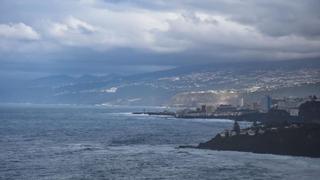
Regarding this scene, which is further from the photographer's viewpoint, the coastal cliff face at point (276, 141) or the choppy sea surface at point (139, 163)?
the coastal cliff face at point (276, 141)

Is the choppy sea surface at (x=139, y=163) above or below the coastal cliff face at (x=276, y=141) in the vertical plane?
below

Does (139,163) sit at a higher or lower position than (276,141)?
lower

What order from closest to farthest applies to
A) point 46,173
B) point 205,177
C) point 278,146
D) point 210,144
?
point 205,177 < point 46,173 < point 278,146 < point 210,144

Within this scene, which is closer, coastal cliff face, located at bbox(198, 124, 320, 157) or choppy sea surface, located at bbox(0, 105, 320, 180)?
choppy sea surface, located at bbox(0, 105, 320, 180)

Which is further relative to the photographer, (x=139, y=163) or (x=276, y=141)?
(x=276, y=141)

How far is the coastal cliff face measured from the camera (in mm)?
88562

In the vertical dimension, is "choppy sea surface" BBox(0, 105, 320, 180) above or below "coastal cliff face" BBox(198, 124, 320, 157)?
below

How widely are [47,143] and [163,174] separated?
5043cm

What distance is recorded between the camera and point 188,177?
226ft

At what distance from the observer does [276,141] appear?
307 ft

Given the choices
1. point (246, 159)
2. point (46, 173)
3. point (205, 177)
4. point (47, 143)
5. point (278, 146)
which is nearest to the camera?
point (205, 177)

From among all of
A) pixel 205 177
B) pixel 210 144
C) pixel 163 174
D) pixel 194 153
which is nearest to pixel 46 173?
pixel 163 174

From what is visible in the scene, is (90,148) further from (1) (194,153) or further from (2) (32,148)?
(1) (194,153)

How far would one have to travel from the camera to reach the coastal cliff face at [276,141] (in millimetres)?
88562
